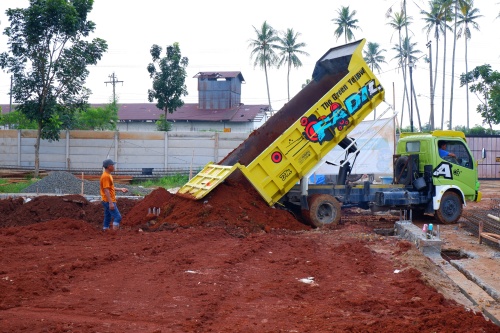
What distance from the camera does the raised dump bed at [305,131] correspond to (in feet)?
41.6

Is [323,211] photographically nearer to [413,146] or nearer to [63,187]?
[413,146]

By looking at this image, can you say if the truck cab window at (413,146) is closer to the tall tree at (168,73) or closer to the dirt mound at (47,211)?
the dirt mound at (47,211)

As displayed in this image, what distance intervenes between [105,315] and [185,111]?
4758cm

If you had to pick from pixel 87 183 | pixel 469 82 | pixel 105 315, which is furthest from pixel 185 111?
pixel 105 315

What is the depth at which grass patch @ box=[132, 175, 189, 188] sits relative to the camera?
2822cm

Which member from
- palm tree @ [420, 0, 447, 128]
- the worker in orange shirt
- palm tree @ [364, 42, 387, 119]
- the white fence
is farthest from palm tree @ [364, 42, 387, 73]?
the worker in orange shirt

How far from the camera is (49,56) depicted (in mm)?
28266

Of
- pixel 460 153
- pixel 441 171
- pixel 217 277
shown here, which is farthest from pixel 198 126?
pixel 217 277

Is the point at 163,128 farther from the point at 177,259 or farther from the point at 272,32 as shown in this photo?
the point at 177,259

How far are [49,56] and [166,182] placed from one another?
28.1ft

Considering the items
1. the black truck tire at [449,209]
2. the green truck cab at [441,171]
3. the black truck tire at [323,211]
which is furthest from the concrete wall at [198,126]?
the black truck tire at [323,211]

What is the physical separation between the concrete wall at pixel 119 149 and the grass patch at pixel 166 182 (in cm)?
166

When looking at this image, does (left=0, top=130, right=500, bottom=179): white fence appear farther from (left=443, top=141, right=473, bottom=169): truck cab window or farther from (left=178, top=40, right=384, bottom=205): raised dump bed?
(left=443, top=141, right=473, bottom=169): truck cab window

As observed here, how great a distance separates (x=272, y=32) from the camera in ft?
169
